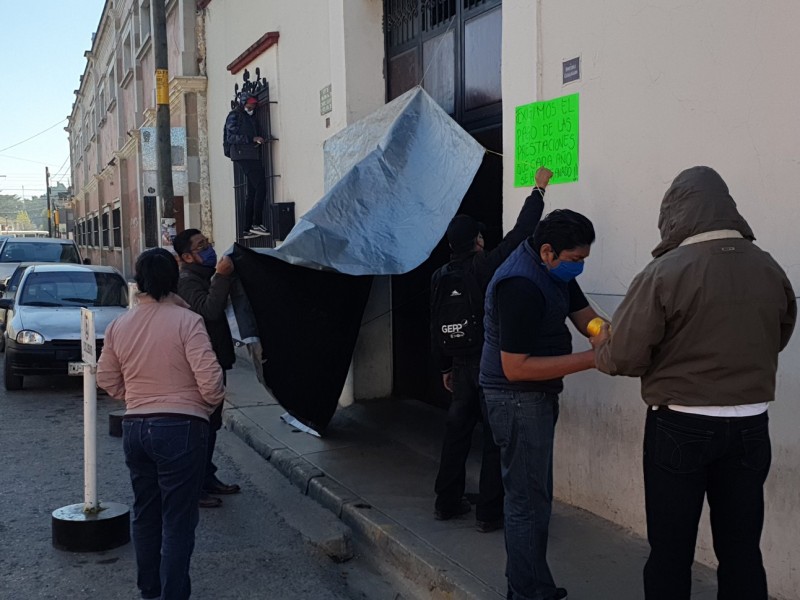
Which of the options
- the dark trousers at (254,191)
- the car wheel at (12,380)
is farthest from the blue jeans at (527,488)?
the car wheel at (12,380)

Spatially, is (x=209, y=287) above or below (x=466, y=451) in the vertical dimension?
above

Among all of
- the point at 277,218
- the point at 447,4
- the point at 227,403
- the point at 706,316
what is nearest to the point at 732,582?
the point at 706,316

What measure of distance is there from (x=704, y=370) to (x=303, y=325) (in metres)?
3.62

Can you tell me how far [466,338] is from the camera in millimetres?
4547

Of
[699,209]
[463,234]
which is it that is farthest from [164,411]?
[699,209]

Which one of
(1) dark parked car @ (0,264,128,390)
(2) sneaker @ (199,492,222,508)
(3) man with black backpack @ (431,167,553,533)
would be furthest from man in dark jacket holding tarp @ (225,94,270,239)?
(3) man with black backpack @ (431,167,553,533)

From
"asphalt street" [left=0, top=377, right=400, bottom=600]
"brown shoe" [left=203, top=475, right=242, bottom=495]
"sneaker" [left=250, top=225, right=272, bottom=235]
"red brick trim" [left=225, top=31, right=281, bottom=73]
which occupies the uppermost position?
"red brick trim" [left=225, top=31, right=281, bottom=73]

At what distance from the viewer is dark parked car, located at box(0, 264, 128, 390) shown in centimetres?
948

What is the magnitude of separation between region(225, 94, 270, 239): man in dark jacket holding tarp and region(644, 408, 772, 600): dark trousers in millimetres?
8461

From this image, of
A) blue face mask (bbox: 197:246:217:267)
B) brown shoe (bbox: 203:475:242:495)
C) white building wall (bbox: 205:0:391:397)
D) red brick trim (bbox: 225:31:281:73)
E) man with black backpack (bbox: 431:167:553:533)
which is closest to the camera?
man with black backpack (bbox: 431:167:553:533)

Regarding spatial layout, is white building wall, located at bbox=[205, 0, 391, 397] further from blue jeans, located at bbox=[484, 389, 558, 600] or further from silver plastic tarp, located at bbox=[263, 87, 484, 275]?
blue jeans, located at bbox=[484, 389, 558, 600]

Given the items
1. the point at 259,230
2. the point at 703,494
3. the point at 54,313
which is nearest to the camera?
the point at 703,494

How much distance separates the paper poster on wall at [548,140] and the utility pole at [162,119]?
7.47m

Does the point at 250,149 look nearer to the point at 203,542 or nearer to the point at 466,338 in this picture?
the point at 203,542
